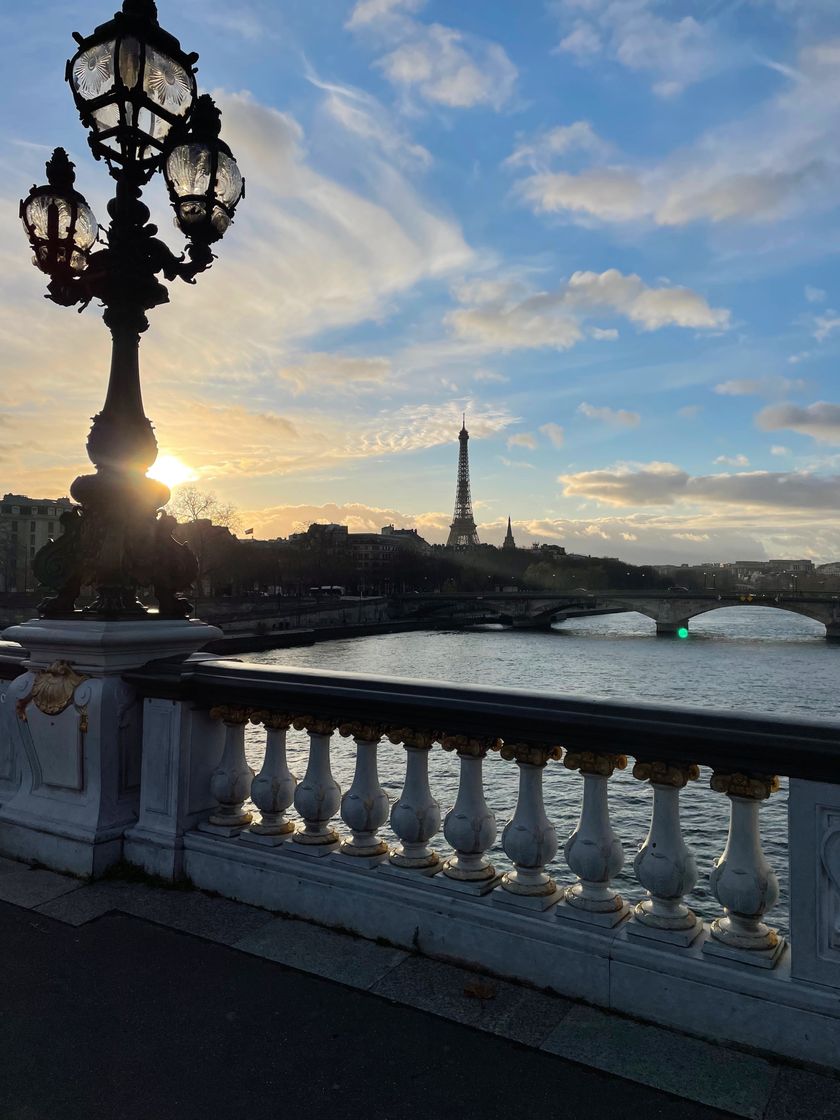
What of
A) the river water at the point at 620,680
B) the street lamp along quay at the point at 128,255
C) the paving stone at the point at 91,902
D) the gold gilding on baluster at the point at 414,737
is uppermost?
the street lamp along quay at the point at 128,255

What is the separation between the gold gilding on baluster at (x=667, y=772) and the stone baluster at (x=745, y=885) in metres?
0.09

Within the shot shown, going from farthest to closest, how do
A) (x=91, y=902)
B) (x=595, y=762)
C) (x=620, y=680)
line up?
(x=620, y=680)
(x=91, y=902)
(x=595, y=762)

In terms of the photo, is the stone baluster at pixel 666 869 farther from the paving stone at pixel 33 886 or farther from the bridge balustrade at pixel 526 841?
the paving stone at pixel 33 886

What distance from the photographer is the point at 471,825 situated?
3004mm

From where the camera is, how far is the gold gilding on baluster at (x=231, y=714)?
3709 mm

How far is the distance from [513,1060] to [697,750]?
1041 mm

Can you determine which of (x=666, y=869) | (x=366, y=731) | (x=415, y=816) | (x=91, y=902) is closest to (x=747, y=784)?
(x=666, y=869)

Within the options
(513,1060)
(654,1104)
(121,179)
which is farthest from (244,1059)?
(121,179)

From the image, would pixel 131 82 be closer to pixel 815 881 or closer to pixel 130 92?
pixel 130 92

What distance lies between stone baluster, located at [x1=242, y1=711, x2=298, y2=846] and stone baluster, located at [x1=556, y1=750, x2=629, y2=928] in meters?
1.36

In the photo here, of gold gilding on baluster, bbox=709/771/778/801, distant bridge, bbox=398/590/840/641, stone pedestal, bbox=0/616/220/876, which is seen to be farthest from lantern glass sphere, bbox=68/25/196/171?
distant bridge, bbox=398/590/840/641

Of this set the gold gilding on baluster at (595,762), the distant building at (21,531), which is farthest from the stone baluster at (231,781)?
the distant building at (21,531)

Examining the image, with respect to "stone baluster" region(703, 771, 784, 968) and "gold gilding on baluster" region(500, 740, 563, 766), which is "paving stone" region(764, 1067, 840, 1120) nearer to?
"stone baluster" region(703, 771, 784, 968)

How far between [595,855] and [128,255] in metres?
3.72
